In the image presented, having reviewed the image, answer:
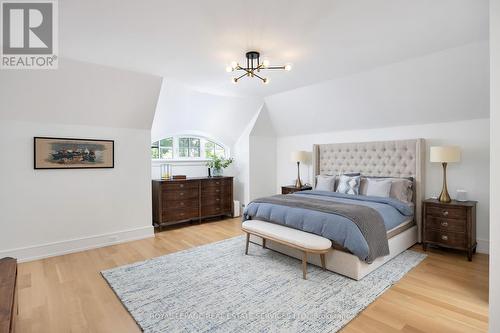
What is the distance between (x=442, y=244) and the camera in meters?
3.49

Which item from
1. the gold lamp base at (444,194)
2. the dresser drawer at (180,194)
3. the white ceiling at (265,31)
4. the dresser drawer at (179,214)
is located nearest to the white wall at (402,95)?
the white ceiling at (265,31)

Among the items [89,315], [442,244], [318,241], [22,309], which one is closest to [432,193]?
[442,244]

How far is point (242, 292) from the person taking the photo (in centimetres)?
259

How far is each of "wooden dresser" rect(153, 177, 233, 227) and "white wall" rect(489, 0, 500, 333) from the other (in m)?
4.39

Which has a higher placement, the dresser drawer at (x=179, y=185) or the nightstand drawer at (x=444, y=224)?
the dresser drawer at (x=179, y=185)

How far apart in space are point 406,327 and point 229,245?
8.07 ft

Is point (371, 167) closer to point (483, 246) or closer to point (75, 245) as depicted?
point (483, 246)

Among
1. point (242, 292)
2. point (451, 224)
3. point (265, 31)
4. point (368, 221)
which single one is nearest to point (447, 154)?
point (451, 224)

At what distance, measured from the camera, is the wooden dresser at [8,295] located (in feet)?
4.84

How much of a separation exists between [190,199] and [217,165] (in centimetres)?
104

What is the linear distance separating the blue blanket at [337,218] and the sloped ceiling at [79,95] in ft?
7.81

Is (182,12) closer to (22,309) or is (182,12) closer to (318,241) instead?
(318,241)

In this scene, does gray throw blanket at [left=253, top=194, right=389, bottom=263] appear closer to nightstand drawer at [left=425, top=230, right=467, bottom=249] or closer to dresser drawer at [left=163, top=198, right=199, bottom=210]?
nightstand drawer at [left=425, top=230, right=467, bottom=249]

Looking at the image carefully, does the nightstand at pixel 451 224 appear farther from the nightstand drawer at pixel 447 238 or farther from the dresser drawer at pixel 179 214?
the dresser drawer at pixel 179 214
